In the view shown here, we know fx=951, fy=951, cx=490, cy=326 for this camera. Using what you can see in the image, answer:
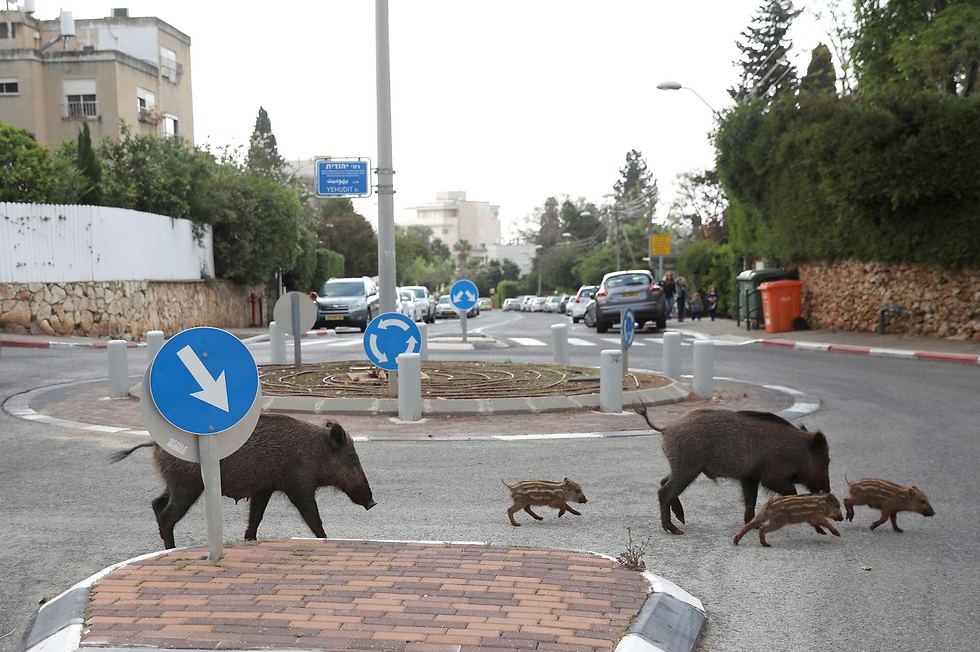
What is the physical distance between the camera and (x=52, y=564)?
536cm

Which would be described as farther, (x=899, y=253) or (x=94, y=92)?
(x=94, y=92)

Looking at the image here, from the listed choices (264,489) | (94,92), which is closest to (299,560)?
(264,489)

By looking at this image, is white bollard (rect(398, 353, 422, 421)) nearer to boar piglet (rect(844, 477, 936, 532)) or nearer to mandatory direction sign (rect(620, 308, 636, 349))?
mandatory direction sign (rect(620, 308, 636, 349))

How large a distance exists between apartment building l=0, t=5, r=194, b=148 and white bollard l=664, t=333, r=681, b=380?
3235 centimetres

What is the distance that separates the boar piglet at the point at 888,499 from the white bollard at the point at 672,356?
8070mm

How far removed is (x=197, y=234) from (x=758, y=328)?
61.9 ft

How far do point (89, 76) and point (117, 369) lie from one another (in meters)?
35.1

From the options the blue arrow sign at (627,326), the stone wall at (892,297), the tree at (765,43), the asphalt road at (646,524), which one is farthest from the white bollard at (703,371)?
the tree at (765,43)

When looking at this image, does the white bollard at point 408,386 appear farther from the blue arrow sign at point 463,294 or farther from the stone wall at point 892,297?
the stone wall at point 892,297

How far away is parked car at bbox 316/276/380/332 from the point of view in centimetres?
3083

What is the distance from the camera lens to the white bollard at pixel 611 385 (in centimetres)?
1128

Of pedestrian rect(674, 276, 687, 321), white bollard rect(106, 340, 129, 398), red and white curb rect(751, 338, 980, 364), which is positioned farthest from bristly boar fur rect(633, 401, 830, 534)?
pedestrian rect(674, 276, 687, 321)

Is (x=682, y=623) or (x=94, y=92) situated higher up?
(x=94, y=92)

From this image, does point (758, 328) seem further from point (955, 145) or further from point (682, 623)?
point (682, 623)
